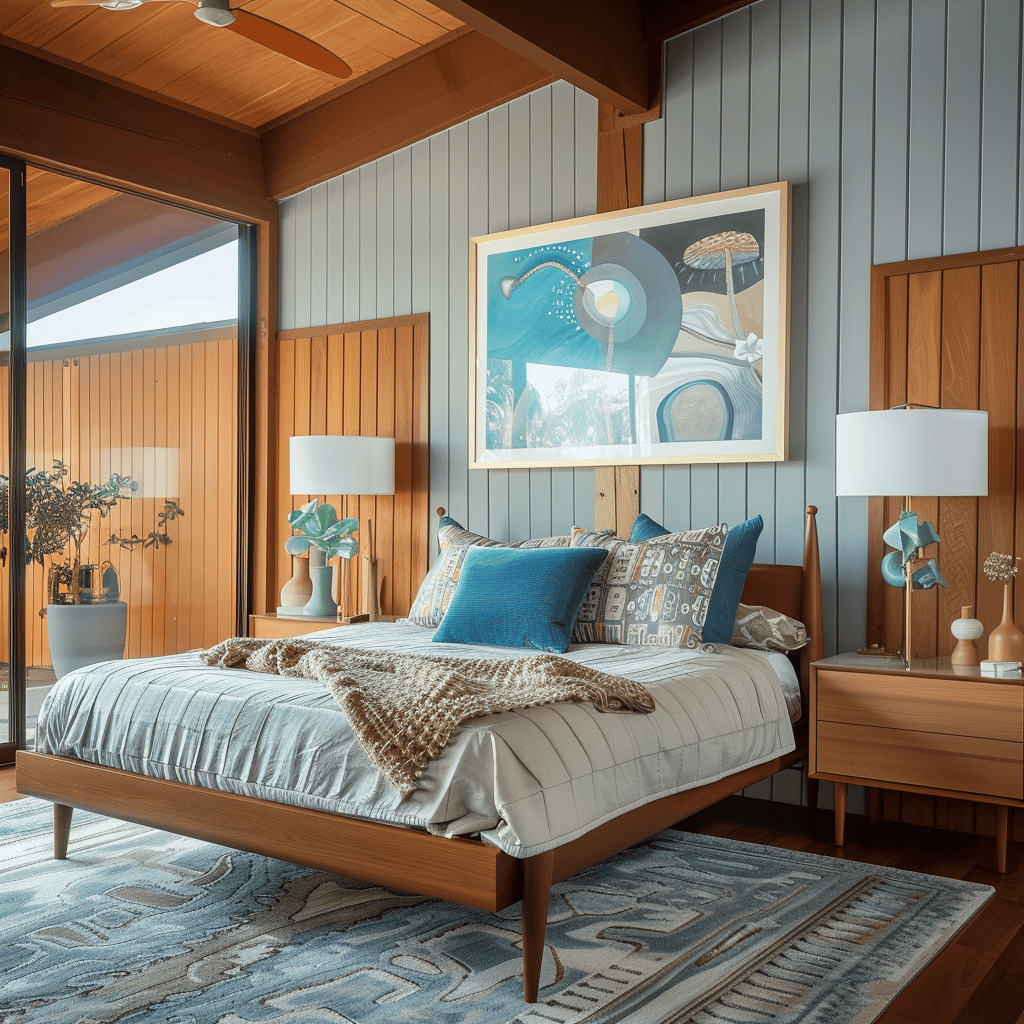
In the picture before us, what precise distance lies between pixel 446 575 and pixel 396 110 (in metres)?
2.29

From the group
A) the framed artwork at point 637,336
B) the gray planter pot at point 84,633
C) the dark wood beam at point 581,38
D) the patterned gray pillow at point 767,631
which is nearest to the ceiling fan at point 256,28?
the dark wood beam at point 581,38

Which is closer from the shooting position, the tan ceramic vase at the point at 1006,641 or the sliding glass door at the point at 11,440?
the tan ceramic vase at the point at 1006,641

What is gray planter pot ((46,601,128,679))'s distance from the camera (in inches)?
176

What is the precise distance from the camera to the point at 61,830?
10.1 feet

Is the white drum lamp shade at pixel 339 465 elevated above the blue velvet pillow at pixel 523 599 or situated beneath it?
elevated above

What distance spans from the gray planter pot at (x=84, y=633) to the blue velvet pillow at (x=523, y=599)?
1.93 m

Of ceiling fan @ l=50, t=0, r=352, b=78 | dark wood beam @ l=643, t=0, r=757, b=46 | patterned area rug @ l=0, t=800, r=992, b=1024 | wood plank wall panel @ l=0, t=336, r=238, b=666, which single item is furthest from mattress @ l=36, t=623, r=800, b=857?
dark wood beam @ l=643, t=0, r=757, b=46

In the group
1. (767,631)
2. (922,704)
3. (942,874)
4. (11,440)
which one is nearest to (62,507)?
(11,440)

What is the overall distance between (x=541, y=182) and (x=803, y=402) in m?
1.54

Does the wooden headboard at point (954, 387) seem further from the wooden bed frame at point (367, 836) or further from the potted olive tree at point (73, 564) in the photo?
the potted olive tree at point (73, 564)

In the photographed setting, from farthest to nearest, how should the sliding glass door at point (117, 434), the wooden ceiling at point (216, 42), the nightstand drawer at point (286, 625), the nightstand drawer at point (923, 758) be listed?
the nightstand drawer at point (286, 625) → the sliding glass door at point (117, 434) → the wooden ceiling at point (216, 42) → the nightstand drawer at point (923, 758)

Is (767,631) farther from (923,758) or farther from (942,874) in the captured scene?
(942,874)

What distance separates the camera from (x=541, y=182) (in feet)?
14.7

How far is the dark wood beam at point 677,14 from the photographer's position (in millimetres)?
3936
